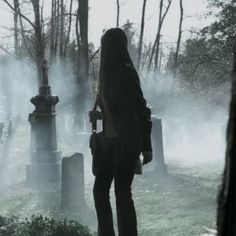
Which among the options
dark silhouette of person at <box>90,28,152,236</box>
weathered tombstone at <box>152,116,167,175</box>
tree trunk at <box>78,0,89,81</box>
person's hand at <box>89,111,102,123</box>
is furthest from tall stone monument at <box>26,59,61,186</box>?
tree trunk at <box>78,0,89,81</box>

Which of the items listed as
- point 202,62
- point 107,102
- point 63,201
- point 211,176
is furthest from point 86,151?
point 202,62

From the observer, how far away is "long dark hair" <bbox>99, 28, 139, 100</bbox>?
440 centimetres

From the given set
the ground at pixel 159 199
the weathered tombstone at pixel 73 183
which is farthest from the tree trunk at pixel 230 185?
the weathered tombstone at pixel 73 183

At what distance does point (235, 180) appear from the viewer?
65.7 inches

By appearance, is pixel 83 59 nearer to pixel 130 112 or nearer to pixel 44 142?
pixel 44 142

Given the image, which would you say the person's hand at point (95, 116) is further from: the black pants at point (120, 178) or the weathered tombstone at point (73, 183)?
the weathered tombstone at point (73, 183)

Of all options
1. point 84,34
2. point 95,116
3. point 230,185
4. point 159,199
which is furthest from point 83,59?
point 230,185

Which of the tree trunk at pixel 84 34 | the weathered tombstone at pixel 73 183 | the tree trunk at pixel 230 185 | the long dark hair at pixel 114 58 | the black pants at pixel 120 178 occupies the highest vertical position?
the tree trunk at pixel 84 34

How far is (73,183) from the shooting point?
25.1ft

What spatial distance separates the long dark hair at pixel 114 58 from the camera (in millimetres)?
4402

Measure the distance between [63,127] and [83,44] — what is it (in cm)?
364

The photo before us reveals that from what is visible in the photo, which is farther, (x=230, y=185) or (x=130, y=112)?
(x=130, y=112)

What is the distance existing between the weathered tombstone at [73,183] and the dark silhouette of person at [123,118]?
120 inches

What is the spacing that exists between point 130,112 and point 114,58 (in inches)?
19.2
